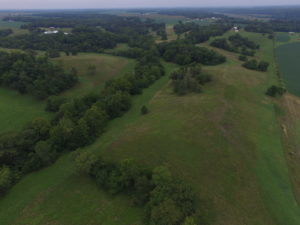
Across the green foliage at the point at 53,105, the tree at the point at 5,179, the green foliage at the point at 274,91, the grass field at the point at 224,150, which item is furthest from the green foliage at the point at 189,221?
the green foliage at the point at 274,91

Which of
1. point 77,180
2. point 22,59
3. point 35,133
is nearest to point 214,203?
point 77,180

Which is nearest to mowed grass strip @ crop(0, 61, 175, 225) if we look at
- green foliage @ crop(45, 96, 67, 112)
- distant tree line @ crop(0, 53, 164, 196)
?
distant tree line @ crop(0, 53, 164, 196)

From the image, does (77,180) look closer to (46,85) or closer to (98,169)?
(98,169)

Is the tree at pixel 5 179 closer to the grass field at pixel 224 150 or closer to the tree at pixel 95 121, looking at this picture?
the grass field at pixel 224 150

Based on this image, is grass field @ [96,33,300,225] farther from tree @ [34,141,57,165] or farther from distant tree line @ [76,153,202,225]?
tree @ [34,141,57,165]

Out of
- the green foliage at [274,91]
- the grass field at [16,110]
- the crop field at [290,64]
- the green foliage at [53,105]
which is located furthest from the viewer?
the crop field at [290,64]

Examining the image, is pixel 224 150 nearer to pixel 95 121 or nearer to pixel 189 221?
pixel 189 221
